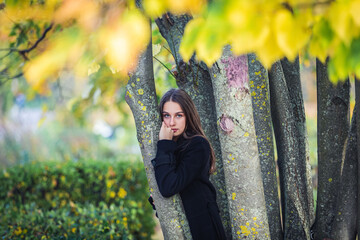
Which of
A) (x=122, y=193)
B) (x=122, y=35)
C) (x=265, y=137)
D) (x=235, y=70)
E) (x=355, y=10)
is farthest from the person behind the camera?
(x=122, y=193)

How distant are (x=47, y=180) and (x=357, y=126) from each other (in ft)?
14.5

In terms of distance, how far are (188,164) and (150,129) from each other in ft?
1.14

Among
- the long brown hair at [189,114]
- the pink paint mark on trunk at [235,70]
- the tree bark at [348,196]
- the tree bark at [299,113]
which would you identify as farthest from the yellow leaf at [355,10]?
the tree bark at [299,113]

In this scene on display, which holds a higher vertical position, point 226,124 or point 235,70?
point 235,70

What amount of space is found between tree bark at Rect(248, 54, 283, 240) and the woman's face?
548mm

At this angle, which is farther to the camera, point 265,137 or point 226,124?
point 265,137

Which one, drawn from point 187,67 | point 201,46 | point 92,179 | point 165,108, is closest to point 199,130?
point 165,108

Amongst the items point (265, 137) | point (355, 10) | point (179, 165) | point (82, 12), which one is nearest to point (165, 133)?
point (179, 165)

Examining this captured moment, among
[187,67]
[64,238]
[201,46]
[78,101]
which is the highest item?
[78,101]

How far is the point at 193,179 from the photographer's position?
2.43 m

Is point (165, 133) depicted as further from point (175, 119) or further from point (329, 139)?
point (329, 139)

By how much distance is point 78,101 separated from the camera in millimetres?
5566

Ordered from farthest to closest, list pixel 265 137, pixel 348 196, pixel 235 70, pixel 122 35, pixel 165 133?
pixel 265 137
pixel 348 196
pixel 165 133
pixel 235 70
pixel 122 35

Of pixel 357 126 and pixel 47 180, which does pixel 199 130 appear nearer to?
pixel 357 126
